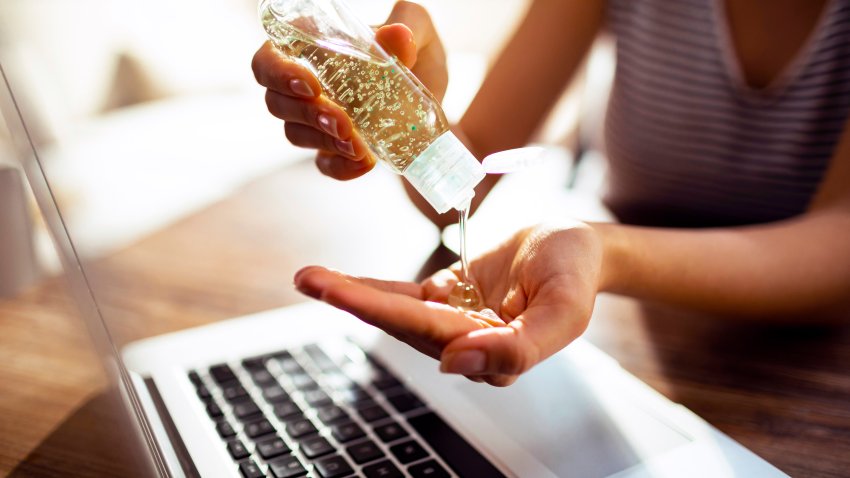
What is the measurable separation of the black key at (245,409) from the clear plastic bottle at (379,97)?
20 centimetres

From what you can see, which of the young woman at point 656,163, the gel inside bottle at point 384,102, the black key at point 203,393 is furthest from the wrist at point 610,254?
the black key at point 203,393

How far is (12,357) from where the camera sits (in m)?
0.67

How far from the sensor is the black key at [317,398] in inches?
22.0

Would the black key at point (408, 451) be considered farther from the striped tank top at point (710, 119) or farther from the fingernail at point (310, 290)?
the striped tank top at point (710, 119)

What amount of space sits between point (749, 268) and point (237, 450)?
0.53 m

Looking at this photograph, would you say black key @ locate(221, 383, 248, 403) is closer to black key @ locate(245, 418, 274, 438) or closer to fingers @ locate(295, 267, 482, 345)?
black key @ locate(245, 418, 274, 438)

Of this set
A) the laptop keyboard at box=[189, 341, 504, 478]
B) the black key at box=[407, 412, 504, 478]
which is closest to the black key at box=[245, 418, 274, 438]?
the laptop keyboard at box=[189, 341, 504, 478]

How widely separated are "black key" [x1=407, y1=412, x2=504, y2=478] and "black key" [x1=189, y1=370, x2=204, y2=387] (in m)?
0.17

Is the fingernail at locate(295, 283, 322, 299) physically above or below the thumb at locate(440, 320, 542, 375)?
above

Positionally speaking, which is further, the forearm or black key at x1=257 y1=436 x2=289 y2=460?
the forearm

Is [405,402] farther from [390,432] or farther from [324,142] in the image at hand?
[324,142]

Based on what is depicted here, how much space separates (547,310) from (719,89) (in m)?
0.69

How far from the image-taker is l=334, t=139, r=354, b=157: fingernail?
1.95 ft

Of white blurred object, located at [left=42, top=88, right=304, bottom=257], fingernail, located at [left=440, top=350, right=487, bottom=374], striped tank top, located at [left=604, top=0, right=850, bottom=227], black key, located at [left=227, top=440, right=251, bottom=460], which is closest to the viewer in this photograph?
fingernail, located at [left=440, top=350, right=487, bottom=374]
